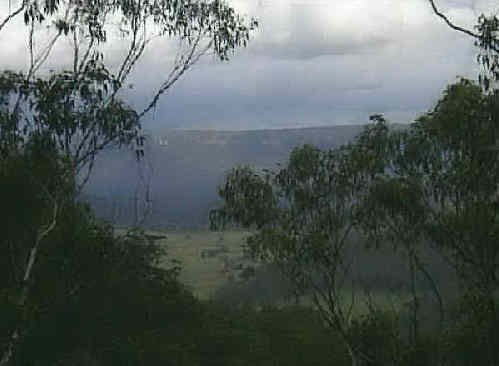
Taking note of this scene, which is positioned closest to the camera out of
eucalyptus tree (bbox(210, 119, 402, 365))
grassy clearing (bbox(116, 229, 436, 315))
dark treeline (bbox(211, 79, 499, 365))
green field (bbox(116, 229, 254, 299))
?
dark treeline (bbox(211, 79, 499, 365))

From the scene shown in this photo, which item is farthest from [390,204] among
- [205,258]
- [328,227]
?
[205,258]

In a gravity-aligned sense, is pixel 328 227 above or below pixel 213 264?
above

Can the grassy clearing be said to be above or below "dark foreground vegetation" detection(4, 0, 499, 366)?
below

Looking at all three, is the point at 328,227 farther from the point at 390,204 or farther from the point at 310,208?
the point at 390,204

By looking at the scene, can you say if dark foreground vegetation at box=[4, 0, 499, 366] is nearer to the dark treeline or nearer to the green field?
the dark treeline

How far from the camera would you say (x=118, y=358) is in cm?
2039

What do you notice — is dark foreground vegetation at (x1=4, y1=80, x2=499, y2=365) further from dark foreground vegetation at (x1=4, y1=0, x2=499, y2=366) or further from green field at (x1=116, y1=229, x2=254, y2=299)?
green field at (x1=116, y1=229, x2=254, y2=299)

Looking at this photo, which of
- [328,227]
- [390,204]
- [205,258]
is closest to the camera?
[390,204]

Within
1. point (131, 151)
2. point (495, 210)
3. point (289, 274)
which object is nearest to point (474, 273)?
point (495, 210)

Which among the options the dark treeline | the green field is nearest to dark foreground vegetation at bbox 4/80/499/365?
the dark treeline

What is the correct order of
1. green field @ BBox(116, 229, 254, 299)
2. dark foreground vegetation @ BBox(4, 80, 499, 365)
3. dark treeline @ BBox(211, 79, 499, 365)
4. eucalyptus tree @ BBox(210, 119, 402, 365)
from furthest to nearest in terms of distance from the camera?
green field @ BBox(116, 229, 254, 299) < eucalyptus tree @ BBox(210, 119, 402, 365) < dark treeline @ BBox(211, 79, 499, 365) < dark foreground vegetation @ BBox(4, 80, 499, 365)

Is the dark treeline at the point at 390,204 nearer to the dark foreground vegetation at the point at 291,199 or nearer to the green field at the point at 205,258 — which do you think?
the dark foreground vegetation at the point at 291,199

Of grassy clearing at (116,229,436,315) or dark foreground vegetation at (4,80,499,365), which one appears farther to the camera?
grassy clearing at (116,229,436,315)

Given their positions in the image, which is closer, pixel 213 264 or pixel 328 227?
pixel 328 227
